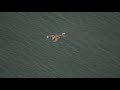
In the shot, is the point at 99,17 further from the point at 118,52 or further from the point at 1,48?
the point at 1,48

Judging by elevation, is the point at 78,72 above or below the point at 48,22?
below

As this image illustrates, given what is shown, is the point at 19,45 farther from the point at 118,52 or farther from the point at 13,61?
the point at 118,52

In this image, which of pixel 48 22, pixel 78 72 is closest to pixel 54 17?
pixel 48 22

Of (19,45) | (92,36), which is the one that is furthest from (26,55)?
(92,36)

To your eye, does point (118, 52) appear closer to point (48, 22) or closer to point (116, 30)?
point (116, 30)

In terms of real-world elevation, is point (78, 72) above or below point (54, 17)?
below
